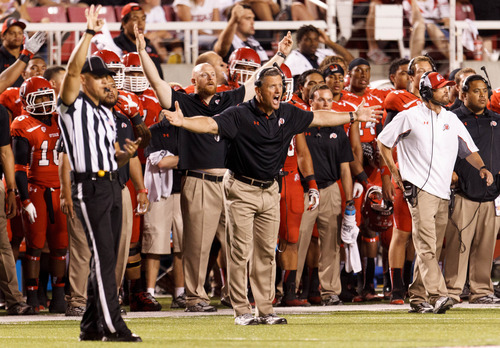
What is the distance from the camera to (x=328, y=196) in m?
10.7

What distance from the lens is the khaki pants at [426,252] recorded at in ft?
30.0

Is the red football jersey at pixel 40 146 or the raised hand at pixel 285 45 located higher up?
the raised hand at pixel 285 45

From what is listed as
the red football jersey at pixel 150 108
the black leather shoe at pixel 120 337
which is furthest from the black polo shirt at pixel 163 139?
the black leather shoe at pixel 120 337

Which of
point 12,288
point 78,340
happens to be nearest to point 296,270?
point 12,288

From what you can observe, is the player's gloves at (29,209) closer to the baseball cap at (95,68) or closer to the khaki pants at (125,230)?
the khaki pants at (125,230)

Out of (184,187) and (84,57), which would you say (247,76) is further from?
(84,57)

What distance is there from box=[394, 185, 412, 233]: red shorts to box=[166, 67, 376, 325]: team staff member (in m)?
2.09

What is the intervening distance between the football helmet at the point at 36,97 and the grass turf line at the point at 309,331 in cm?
220

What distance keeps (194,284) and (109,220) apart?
8.89 feet

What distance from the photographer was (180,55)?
47.4 feet

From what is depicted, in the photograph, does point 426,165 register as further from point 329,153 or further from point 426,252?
point 329,153

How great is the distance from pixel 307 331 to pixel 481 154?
366cm

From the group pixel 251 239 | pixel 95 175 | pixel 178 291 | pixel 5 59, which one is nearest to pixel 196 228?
pixel 178 291

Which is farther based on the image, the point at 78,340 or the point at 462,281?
the point at 462,281
